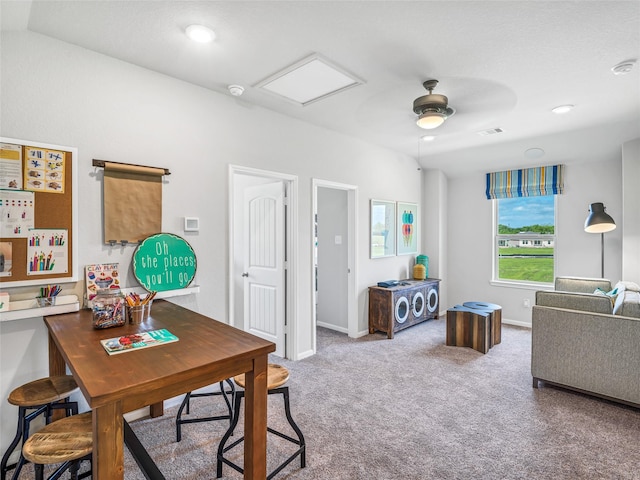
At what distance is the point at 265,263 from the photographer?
3.91m

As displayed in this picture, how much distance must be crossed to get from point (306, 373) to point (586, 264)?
4026 mm

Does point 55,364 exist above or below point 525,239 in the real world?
below

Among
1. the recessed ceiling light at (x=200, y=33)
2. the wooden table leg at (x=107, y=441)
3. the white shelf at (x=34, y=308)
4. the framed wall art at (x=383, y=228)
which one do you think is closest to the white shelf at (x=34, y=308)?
the white shelf at (x=34, y=308)

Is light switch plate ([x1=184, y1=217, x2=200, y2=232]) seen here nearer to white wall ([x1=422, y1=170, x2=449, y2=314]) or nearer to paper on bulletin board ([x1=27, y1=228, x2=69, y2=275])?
paper on bulletin board ([x1=27, y1=228, x2=69, y2=275])

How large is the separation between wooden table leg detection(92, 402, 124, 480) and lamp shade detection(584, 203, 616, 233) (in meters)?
4.66

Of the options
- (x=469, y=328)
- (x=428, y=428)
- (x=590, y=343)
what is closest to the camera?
(x=428, y=428)

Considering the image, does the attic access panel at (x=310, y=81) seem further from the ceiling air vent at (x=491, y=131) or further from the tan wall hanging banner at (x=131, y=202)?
the ceiling air vent at (x=491, y=131)

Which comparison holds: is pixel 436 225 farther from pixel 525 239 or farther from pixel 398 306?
pixel 398 306

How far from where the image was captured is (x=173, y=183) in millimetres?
2721

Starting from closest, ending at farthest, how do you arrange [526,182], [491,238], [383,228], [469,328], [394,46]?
[394,46] → [469,328] → [383,228] → [526,182] → [491,238]

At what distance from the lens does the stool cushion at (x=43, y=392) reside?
5.57 feet

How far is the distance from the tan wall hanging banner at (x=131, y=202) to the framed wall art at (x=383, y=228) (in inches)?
112

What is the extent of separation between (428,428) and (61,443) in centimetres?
215

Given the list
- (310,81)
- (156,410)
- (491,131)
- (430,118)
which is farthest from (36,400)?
(491,131)
